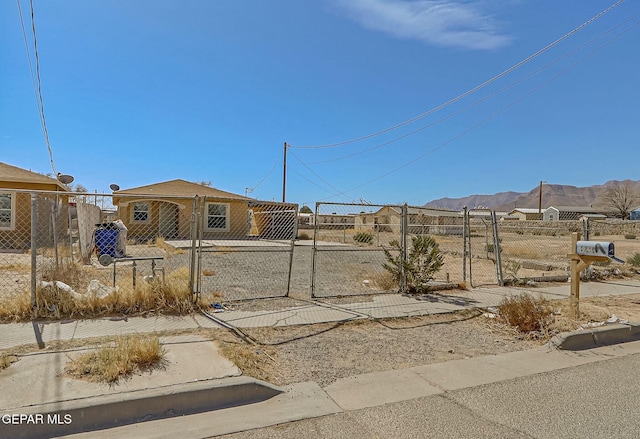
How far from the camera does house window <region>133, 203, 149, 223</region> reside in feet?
77.7

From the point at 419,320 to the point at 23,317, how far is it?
5.96 metres

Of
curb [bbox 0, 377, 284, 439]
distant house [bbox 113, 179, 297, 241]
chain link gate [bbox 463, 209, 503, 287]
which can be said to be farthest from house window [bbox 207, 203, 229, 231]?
curb [bbox 0, 377, 284, 439]

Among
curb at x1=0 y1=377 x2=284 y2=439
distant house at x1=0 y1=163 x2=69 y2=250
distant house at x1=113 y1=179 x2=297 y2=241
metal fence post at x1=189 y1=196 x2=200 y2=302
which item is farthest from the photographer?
distant house at x1=113 y1=179 x2=297 y2=241

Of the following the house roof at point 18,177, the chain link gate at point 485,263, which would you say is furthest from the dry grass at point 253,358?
the house roof at point 18,177

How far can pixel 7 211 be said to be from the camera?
1605 centimetres

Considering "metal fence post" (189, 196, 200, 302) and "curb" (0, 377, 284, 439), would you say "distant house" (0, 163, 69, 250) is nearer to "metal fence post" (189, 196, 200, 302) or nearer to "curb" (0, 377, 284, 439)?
"metal fence post" (189, 196, 200, 302)

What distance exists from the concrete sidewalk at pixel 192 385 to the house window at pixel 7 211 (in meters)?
13.8

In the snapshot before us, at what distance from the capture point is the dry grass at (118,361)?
3771mm

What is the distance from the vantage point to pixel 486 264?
15867 millimetres

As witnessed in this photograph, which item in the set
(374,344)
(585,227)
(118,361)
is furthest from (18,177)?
(585,227)

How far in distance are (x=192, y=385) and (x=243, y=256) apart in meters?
13.6

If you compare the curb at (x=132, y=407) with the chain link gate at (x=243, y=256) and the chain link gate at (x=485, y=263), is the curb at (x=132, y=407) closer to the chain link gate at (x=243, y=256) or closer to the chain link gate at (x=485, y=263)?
the chain link gate at (x=243, y=256)

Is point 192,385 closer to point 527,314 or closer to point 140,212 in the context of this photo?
point 527,314

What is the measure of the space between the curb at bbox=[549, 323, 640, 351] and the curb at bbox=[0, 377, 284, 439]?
4140mm
